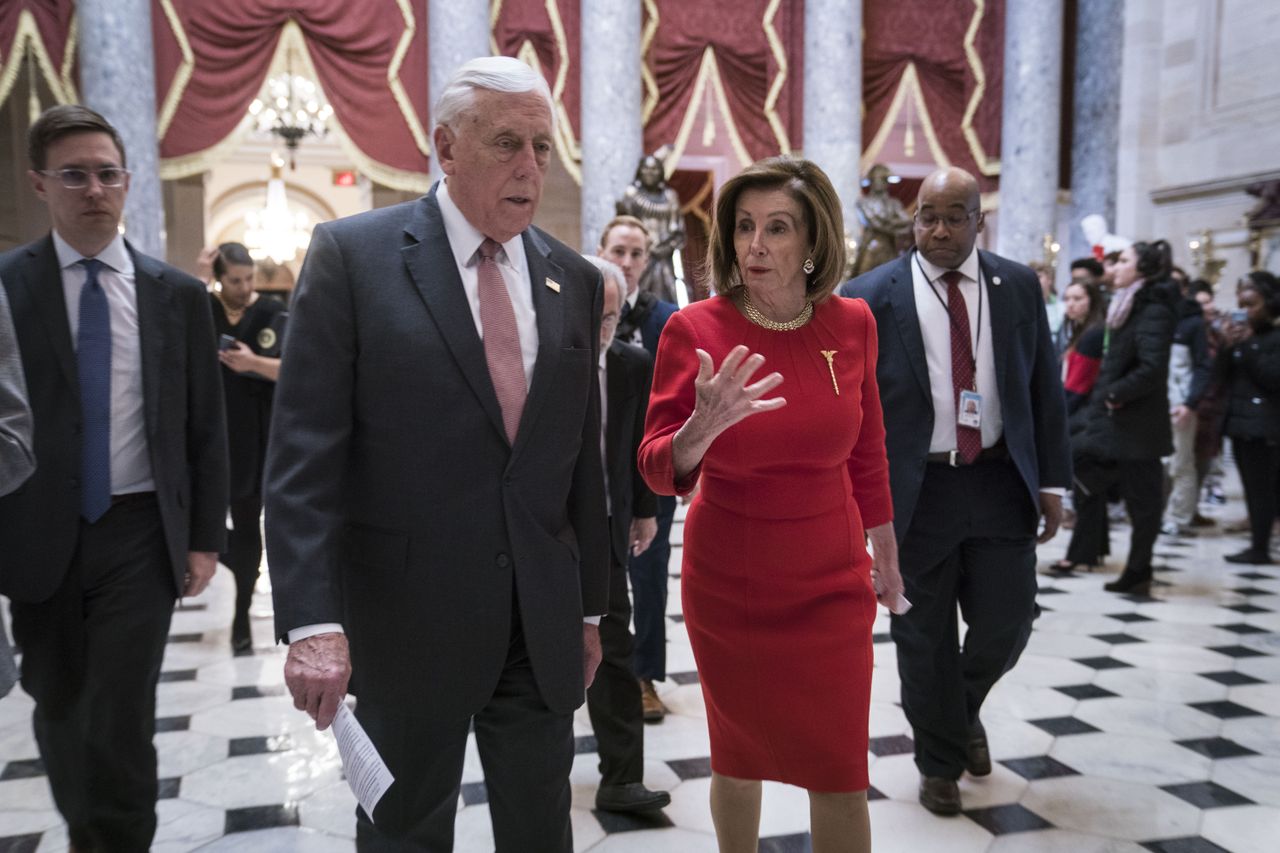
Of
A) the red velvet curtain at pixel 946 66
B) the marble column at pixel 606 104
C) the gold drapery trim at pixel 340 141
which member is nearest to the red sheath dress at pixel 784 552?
the gold drapery trim at pixel 340 141

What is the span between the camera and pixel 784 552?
7.22 ft

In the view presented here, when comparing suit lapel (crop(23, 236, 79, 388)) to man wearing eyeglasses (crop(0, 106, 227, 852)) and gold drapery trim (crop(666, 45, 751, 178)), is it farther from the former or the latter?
gold drapery trim (crop(666, 45, 751, 178))

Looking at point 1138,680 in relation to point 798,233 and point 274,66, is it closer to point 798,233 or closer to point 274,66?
point 798,233

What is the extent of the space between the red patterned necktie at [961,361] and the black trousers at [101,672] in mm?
2123

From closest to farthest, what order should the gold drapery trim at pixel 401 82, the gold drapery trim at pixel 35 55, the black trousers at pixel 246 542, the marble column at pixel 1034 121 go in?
the black trousers at pixel 246 542
the gold drapery trim at pixel 35 55
the gold drapery trim at pixel 401 82
the marble column at pixel 1034 121

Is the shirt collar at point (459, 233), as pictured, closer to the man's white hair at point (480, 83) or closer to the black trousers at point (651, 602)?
the man's white hair at point (480, 83)

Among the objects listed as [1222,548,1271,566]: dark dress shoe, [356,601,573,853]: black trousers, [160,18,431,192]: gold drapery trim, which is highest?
[160,18,431,192]: gold drapery trim

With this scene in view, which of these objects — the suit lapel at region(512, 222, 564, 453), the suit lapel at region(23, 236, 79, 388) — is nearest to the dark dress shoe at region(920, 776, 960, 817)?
the suit lapel at region(512, 222, 564, 453)

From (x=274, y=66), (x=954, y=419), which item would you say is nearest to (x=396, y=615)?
(x=954, y=419)

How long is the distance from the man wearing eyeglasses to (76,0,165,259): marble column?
8813 millimetres

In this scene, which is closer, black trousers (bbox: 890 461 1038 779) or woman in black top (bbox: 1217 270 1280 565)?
black trousers (bbox: 890 461 1038 779)

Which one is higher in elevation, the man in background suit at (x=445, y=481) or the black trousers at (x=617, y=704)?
the man in background suit at (x=445, y=481)

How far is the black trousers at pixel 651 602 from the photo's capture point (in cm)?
396

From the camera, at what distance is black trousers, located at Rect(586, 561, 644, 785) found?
10.3ft
